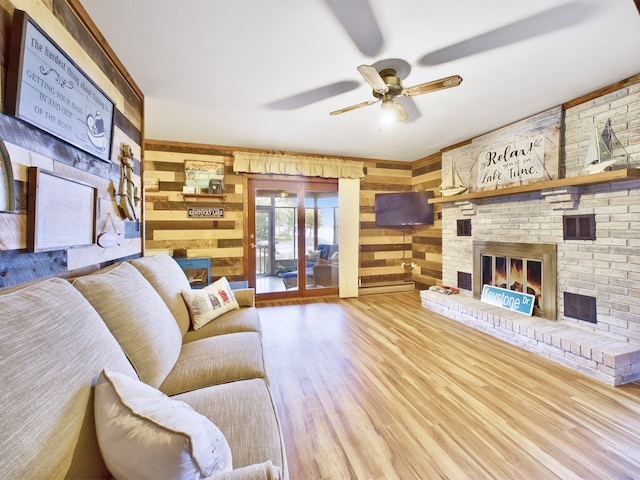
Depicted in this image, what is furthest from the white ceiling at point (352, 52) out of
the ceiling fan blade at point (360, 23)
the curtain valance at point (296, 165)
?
the curtain valance at point (296, 165)

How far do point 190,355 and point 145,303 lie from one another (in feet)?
1.32

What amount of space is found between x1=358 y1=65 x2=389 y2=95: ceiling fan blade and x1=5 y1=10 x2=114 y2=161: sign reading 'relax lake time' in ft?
5.20

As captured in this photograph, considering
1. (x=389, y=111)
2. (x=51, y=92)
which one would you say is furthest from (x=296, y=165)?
(x=51, y=92)

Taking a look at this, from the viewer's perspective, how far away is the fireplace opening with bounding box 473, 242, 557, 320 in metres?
2.86

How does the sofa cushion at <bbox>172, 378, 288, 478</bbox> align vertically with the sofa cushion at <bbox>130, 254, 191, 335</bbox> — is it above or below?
below

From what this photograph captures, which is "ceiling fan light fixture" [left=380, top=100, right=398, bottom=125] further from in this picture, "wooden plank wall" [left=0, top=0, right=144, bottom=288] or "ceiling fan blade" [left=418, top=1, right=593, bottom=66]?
"wooden plank wall" [left=0, top=0, right=144, bottom=288]

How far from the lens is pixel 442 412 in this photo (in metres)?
1.74

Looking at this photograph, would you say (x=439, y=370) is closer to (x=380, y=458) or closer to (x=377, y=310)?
Result: (x=380, y=458)

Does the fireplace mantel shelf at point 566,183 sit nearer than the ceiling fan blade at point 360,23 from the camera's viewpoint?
No

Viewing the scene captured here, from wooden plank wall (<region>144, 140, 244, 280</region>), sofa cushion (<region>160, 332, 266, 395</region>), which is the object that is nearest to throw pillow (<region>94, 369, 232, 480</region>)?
sofa cushion (<region>160, 332, 266, 395</region>)

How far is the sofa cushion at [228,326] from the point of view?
74.0 inches

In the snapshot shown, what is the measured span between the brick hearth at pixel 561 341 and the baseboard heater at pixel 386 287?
56.3 inches

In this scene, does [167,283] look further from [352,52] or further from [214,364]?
[352,52]

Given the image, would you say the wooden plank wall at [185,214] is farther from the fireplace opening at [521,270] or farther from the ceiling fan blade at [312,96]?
the fireplace opening at [521,270]
